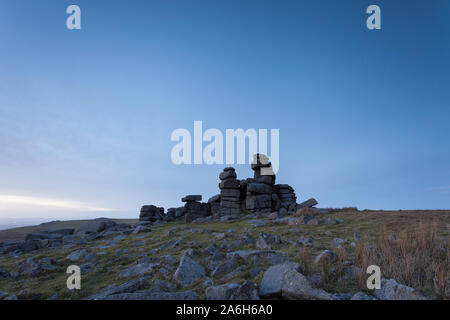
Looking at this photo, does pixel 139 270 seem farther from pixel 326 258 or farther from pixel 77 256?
pixel 77 256

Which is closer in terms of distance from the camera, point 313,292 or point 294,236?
point 313,292

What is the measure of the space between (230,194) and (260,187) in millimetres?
3226

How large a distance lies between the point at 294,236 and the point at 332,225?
10.6 ft

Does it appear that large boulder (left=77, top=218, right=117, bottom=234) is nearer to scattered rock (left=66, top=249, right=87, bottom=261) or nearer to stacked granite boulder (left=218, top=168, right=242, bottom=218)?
stacked granite boulder (left=218, top=168, right=242, bottom=218)

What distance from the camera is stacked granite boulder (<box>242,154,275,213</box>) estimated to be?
23.7 metres

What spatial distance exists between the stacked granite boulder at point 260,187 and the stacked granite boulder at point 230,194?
0.99 meters

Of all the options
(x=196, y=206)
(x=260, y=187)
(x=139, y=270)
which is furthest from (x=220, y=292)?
(x=196, y=206)

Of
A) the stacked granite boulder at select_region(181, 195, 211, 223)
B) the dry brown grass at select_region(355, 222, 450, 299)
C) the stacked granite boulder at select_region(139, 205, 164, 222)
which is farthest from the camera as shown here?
the stacked granite boulder at select_region(139, 205, 164, 222)

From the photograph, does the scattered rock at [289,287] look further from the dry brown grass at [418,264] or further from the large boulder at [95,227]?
the large boulder at [95,227]

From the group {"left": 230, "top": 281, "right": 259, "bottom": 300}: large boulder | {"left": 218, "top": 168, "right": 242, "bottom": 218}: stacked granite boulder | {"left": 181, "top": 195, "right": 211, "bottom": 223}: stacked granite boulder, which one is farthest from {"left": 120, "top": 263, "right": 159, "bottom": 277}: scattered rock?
{"left": 181, "top": 195, "right": 211, "bottom": 223}: stacked granite boulder

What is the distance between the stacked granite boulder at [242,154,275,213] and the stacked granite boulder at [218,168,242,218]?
990 millimetres
